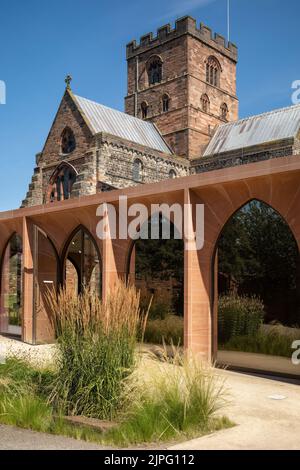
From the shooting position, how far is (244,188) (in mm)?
8922

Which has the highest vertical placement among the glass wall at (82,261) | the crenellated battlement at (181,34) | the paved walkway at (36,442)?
the crenellated battlement at (181,34)

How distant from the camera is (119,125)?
33.0 m

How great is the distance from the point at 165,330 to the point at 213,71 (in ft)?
110

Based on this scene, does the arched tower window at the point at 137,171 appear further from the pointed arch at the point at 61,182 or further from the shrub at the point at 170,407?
the shrub at the point at 170,407

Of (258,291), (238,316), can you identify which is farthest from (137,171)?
(258,291)

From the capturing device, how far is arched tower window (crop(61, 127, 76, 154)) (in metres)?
30.3

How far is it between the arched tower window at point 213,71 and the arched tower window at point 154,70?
3731mm

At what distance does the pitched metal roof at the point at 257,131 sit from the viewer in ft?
103

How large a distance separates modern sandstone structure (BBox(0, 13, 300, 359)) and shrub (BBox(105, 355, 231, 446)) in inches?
141

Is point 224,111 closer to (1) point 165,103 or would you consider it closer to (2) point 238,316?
(1) point 165,103

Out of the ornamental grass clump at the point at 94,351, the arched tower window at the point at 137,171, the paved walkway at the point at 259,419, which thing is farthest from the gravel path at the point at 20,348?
the arched tower window at the point at 137,171

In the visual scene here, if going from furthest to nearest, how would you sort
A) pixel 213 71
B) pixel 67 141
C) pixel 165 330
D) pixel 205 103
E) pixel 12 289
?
pixel 213 71 → pixel 205 103 → pixel 67 141 → pixel 12 289 → pixel 165 330

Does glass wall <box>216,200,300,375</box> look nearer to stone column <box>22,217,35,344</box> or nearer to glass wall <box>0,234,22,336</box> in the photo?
stone column <box>22,217,35,344</box>

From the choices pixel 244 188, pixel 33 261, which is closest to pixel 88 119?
pixel 33 261
